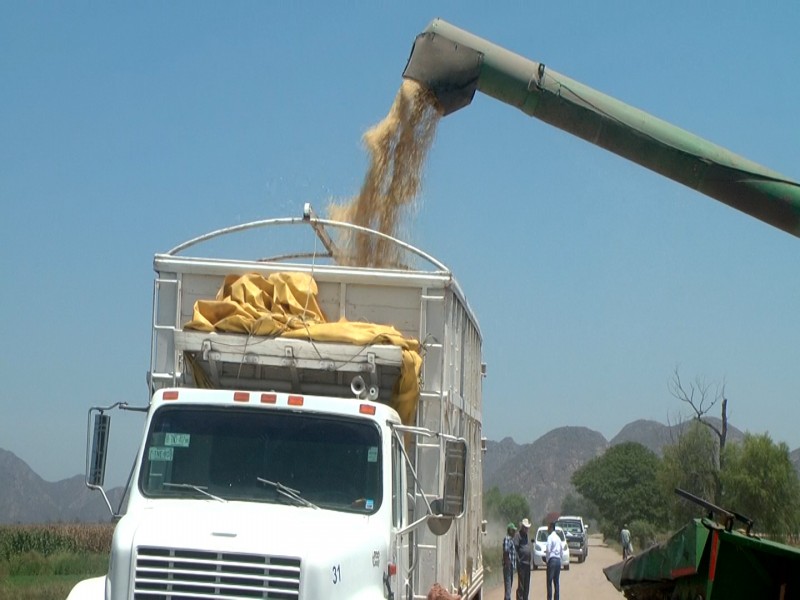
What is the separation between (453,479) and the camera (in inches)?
329

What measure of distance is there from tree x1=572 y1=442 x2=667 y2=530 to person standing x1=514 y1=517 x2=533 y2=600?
6830cm

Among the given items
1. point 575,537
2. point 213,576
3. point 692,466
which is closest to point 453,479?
point 213,576

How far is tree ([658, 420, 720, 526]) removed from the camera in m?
50.5

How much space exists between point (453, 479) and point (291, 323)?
72.1 inches

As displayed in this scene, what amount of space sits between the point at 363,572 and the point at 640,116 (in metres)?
5.61

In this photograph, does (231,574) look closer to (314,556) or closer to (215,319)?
(314,556)

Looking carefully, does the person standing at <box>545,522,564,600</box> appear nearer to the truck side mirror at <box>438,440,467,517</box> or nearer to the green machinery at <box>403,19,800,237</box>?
the green machinery at <box>403,19,800,237</box>

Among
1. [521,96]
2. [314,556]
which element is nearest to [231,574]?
[314,556]

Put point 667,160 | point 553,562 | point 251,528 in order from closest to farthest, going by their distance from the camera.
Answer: point 251,528 < point 667,160 < point 553,562

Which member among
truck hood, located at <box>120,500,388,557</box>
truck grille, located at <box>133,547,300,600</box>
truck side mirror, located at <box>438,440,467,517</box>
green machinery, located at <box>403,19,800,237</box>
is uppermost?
green machinery, located at <box>403,19,800,237</box>

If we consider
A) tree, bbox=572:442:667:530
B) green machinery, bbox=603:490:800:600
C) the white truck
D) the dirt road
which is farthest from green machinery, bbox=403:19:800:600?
tree, bbox=572:442:667:530

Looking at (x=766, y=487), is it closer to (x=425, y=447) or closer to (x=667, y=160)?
(x=667, y=160)

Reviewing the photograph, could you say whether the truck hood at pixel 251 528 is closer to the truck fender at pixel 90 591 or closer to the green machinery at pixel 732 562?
the truck fender at pixel 90 591

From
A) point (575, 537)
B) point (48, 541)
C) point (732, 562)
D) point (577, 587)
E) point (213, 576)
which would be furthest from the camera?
point (575, 537)
